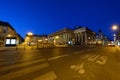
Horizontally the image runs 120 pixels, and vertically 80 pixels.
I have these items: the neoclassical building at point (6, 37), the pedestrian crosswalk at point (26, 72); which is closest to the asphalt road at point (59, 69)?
the pedestrian crosswalk at point (26, 72)

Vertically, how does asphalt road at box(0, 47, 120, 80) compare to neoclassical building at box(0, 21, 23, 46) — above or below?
below

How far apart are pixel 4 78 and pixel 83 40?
9707cm

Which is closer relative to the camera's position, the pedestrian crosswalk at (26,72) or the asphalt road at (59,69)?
the pedestrian crosswalk at (26,72)

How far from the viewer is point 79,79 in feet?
20.5

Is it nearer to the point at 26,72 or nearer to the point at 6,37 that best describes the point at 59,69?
the point at 26,72

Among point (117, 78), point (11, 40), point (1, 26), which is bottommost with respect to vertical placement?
point (117, 78)

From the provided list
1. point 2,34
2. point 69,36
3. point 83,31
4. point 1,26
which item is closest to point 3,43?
point 2,34

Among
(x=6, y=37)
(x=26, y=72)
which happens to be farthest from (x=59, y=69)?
(x=6, y=37)

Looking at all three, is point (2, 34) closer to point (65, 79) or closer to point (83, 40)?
point (65, 79)

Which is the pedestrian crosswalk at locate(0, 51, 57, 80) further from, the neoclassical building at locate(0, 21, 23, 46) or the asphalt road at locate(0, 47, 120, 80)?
the neoclassical building at locate(0, 21, 23, 46)

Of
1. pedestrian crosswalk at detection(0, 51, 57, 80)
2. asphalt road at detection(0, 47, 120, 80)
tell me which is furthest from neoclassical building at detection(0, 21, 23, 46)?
pedestrian crosswalk at detection(0, 51, 57, 80)

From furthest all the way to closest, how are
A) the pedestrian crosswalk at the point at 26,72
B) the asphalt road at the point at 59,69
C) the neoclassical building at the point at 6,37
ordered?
the neoclassical building at the point at 6,37 → the asphalt road at the point at 59,69 → the pedestrian crosswalk at the point at 26,72

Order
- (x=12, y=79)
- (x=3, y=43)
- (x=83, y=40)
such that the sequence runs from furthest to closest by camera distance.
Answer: (x=83, y=40) → (x=3, y=43) → (x=12, y=79)

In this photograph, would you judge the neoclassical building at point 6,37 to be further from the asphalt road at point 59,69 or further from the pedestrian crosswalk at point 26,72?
the pedestrian crosswalk at point 26,72
